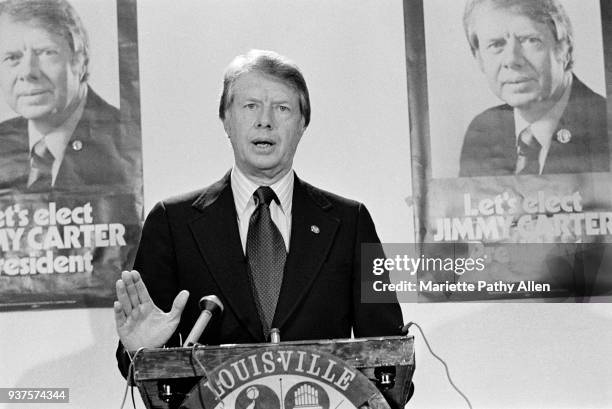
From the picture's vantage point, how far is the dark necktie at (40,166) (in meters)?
3.13

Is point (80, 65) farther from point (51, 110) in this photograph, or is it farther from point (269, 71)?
point (269, 71)

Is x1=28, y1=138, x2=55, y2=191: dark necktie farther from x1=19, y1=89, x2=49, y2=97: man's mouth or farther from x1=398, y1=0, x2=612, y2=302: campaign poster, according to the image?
x1=398, y1=0, x2=612, y2=302: campaign poster

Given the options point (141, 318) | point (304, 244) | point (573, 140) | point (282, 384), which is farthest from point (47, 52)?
point (282, 384)

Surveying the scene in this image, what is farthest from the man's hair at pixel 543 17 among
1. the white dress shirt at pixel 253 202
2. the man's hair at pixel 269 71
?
the white dress shirt at pixel 253 202

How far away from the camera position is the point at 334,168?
10.2 ft

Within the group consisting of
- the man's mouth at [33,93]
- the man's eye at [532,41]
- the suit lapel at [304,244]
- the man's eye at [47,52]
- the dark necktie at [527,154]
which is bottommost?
the suit lapel at [304,244]

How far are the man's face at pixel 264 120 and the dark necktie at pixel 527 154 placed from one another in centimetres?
98

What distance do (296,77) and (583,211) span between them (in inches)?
47.3

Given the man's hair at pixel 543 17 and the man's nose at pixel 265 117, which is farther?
the man's hair at pixel 543 17

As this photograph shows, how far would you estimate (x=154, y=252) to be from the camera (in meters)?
2.37

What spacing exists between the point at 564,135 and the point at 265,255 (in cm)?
131

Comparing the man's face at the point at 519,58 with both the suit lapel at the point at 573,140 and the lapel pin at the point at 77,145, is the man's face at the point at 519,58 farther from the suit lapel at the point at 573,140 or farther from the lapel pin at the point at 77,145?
the lapel pin at the point at 77,145

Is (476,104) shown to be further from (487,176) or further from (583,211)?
(583,211)

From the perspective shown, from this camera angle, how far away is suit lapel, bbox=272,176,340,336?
2260mm
